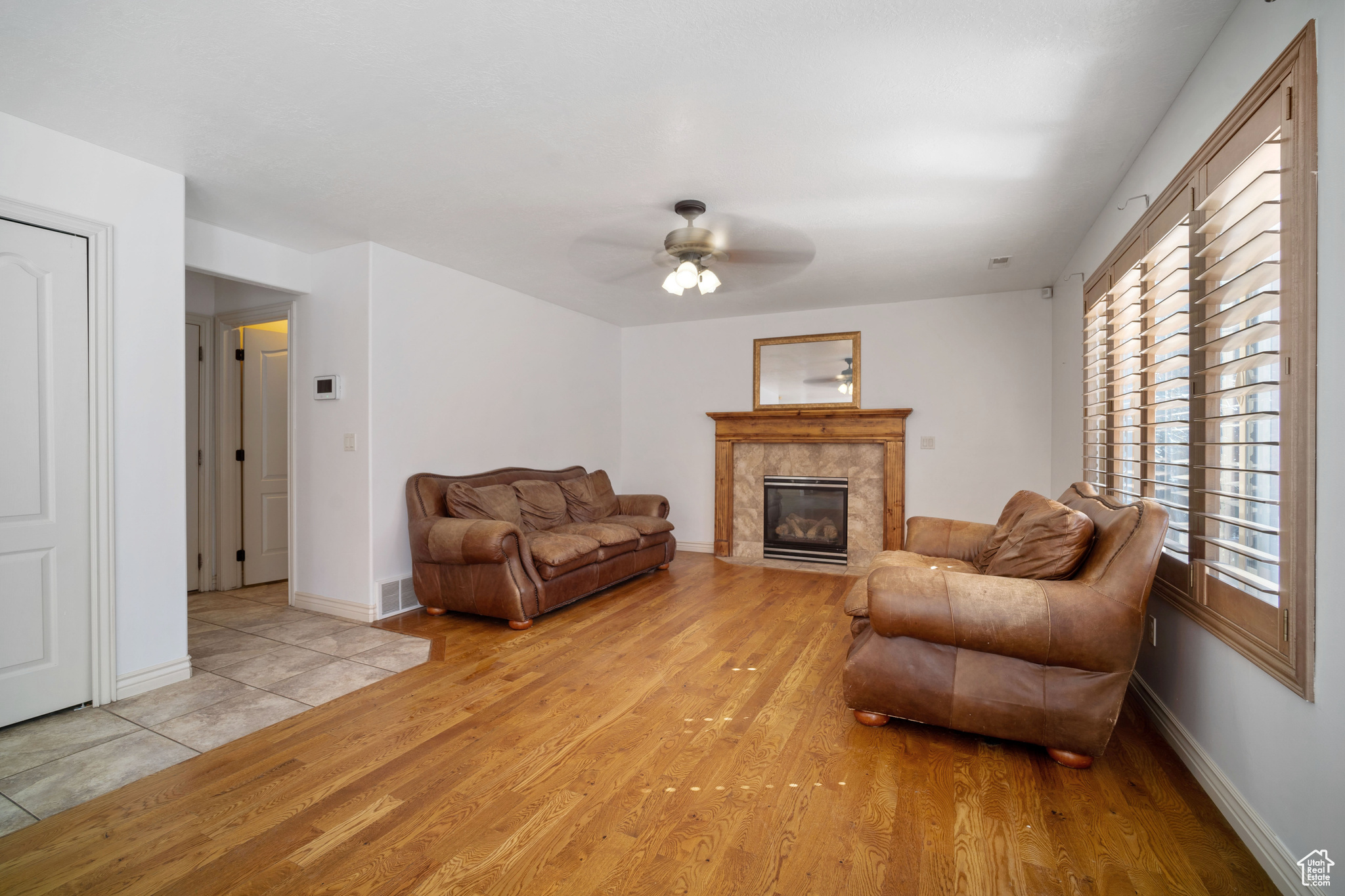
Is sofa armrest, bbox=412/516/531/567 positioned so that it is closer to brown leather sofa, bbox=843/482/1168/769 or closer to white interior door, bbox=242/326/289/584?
white interior door, bbox=242/326/289/584

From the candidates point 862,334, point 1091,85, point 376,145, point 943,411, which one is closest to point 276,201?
point 376,145

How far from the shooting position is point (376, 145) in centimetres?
268

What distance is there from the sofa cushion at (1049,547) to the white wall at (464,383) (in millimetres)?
3673

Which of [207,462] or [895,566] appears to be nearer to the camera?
[895,566]

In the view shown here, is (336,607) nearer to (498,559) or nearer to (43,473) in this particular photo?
(498,559)

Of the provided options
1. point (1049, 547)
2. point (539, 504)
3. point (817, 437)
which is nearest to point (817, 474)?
point (817, 437)

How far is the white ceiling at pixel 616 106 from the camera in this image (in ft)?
6.18

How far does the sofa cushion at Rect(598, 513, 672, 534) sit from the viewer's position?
5121mm

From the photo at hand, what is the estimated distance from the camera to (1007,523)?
3160mm

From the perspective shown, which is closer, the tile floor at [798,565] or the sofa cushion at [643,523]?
the sofa cushion at [643,523]

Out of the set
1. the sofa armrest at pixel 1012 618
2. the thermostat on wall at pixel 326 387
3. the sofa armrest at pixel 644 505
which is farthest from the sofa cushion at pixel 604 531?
the sofa armrest at pixel 1012 618

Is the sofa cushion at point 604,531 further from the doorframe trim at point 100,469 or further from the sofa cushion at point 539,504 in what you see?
the doorframe trim at point 100,469

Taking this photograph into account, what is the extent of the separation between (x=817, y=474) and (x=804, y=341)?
1.31 m

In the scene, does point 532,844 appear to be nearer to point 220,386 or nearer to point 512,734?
point 512,734
